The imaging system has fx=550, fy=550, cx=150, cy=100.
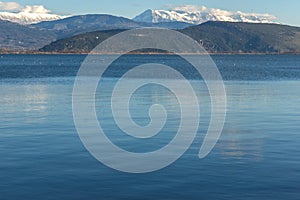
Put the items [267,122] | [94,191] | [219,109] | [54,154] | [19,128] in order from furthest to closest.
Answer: [219,109]
[267,122]
[19,128]
[54,154]
[94,191]

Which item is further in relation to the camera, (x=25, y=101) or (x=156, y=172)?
(x=25, y=101)

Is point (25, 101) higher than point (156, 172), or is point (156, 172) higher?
point (25, 101)

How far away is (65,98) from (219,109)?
19911mm

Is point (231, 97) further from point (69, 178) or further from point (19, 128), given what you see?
point (69, 178)

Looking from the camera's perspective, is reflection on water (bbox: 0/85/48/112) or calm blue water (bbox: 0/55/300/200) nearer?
calm blue water (bbox: 0/55/300/200)

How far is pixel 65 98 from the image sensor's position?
206ft

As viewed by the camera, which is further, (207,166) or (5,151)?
(5,151)

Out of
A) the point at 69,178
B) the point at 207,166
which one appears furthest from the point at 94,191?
the point at 207,166

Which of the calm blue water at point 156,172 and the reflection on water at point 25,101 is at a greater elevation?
the reflection on water at point 25,101

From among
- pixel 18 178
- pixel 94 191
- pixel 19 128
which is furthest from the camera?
pixel 19 128

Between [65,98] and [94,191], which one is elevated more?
[65,98]

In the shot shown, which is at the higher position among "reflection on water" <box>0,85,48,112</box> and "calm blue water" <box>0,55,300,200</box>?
"reflection on water" <box>0,85,48,112</box>

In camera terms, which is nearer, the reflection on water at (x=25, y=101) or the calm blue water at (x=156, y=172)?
the calm blue water at (x=156, y=172)

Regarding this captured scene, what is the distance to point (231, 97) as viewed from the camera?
64.8m
